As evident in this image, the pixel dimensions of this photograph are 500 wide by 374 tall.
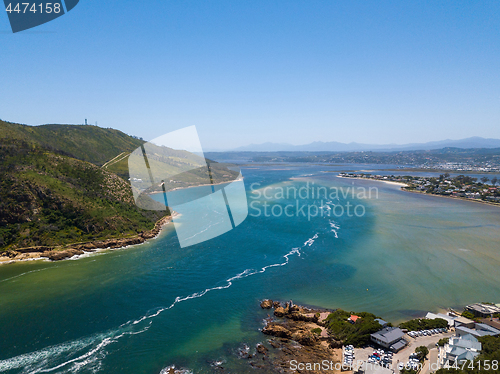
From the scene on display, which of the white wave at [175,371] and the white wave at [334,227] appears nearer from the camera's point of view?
the white wave at [175,371]

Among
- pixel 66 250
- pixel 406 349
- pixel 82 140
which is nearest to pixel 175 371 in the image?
pixel 406 349

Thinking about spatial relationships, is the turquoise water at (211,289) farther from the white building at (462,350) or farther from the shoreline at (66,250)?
the white building at (462,350)

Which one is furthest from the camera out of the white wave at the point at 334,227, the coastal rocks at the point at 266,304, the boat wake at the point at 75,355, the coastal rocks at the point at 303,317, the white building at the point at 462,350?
the white wave at the point at 334,227

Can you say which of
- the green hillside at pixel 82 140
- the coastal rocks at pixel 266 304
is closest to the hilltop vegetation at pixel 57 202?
the coastal rocks at pixel 266 304

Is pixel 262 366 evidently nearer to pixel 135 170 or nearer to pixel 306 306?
pixel 306 306

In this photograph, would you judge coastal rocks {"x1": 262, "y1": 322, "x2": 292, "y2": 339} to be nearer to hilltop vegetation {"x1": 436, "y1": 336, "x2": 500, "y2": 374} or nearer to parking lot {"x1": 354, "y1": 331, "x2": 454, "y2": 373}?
parking lot {"x1": 354, "y1": 331, "x2": 454, "y2": 373}

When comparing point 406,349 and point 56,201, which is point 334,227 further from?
point 56,201
